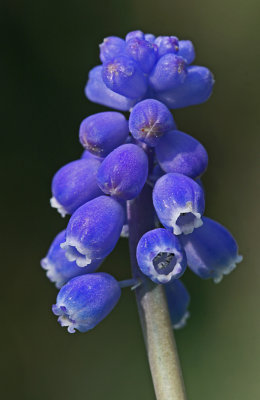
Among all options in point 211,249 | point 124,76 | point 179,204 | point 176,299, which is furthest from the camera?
point 176,299

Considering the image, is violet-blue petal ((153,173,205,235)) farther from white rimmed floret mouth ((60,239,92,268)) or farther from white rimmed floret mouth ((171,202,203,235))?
white rimmed floret mouth ((60,239,92,268))

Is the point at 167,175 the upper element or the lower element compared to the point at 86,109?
upper

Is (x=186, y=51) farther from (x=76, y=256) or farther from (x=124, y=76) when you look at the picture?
(x=76, y=256)

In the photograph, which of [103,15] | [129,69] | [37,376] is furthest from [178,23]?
[129,69]

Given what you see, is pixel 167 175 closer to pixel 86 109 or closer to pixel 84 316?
pixel 84 316

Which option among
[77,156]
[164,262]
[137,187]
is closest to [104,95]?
[137,187]

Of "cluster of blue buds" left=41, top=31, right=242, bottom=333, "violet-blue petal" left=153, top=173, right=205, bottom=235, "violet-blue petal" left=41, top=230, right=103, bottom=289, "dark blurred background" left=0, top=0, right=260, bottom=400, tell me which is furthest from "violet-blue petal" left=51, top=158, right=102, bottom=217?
"dark blurred background" left=0, top=0, right=260, bottom=400

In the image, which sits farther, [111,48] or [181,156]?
[111,48]
